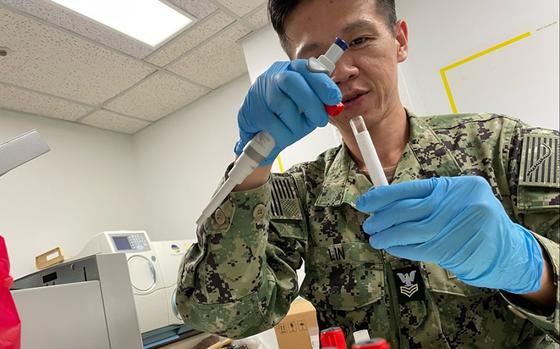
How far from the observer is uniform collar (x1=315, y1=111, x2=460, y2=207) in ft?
3.09

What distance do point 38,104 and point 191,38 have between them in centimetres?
132

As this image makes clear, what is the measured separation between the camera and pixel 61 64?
8.16ft

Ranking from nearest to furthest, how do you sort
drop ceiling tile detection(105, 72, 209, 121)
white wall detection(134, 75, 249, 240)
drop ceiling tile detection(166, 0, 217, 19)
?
drop ceiling tile detection(166, 0, 217, 19)
drop ceiling tile detection(105, 72, 209, 121)
white wall detection(134, 75, 249, 240)

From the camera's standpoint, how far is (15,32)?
2.14 metres

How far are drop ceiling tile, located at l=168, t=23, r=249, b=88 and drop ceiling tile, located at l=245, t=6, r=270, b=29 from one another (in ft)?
0.22

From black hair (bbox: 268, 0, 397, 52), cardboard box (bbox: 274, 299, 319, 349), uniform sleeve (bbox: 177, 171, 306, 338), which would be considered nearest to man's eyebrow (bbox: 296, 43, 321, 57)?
black hair (bbox: 268, 0, 397, 52)

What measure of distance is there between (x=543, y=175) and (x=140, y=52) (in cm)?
246

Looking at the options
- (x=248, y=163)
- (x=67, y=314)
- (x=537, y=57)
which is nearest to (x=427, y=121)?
(x=248, y=163)

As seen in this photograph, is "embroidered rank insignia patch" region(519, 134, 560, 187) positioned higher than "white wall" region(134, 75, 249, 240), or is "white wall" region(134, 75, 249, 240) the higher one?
"white wall" region(134, 75, 249, 240)

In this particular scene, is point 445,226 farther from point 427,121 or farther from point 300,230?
point 427,121

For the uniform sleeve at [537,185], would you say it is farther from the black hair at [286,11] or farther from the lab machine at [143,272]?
the lab machine at [143,272]

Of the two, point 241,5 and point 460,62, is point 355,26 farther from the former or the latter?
point 241,5

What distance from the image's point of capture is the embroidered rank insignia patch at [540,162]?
78 centimetres

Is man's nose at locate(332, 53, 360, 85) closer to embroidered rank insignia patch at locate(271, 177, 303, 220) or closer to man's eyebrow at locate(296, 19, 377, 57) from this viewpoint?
man's eyebrow at locate(296, 19, 377, 57)
